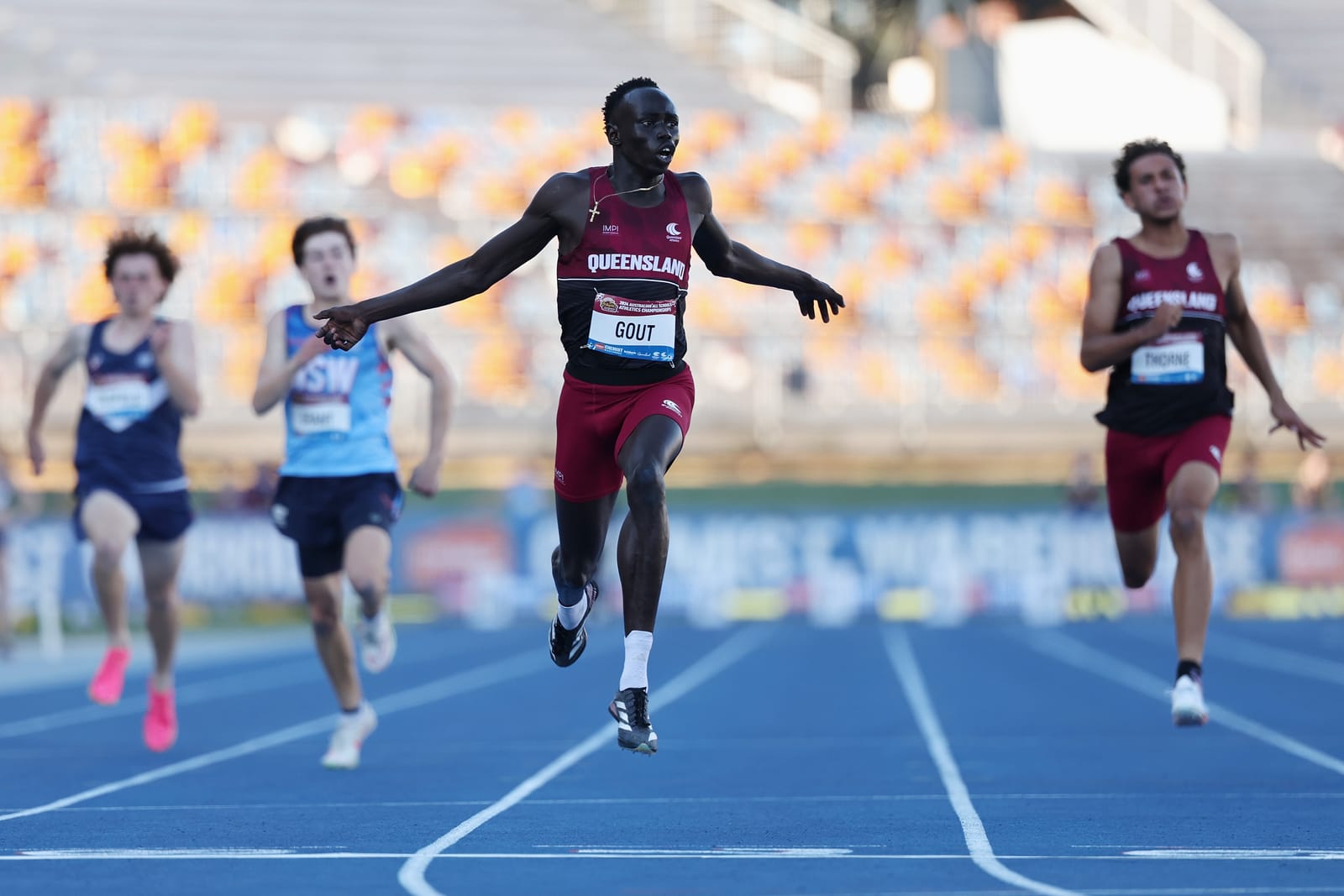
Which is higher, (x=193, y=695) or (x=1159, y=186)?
(x=1159, y=186)

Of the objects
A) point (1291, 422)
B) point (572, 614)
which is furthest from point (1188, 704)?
point (572, 614)

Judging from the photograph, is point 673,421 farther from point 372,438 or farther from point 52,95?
point 52,95

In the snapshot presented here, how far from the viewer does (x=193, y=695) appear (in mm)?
12938

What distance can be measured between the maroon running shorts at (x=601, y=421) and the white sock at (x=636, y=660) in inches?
23.3

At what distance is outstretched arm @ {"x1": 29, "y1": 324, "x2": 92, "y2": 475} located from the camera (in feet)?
28.9

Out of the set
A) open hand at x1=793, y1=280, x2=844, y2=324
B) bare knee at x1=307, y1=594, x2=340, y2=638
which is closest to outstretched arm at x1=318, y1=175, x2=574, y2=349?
open hand at x1=793, y1=280, x2=844, y2=324

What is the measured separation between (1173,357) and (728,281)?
21.2 metres

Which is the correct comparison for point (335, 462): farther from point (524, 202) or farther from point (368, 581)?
point (524, 202)

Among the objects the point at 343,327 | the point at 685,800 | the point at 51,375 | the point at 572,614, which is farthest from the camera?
the point at 51,375

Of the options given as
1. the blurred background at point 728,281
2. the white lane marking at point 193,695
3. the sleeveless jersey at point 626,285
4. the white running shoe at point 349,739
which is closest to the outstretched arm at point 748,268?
the sleeveless jersey at point 626,285

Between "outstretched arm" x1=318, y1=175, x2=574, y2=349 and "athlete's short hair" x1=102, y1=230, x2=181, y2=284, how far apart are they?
3.09m

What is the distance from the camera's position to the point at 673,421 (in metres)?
6.06

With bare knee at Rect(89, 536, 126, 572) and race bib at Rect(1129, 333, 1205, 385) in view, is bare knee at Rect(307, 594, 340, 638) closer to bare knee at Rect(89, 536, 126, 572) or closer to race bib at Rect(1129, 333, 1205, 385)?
bare knee at Rect(89, 536, 126, 572)

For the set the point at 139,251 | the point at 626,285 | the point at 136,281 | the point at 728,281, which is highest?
the point at 728,281
